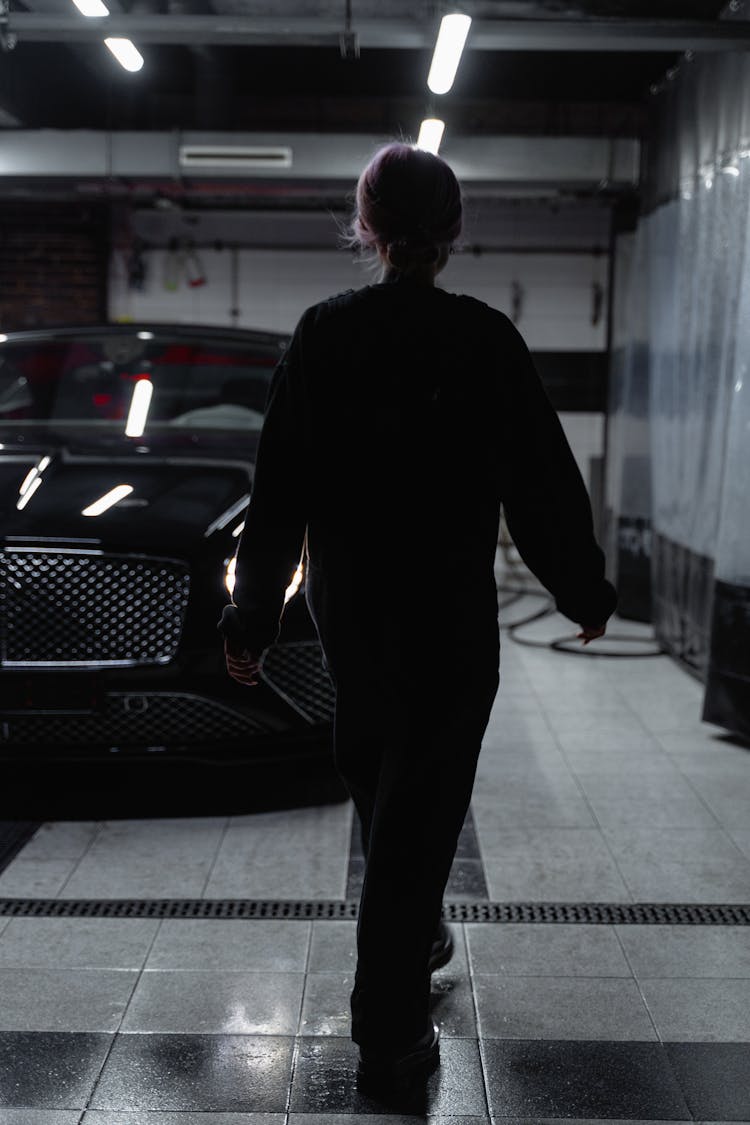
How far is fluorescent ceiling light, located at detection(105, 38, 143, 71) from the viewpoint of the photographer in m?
4.84

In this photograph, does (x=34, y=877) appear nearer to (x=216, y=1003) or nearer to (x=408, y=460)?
(x=216, y=1003)

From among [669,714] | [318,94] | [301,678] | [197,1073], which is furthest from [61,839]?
[318,94]

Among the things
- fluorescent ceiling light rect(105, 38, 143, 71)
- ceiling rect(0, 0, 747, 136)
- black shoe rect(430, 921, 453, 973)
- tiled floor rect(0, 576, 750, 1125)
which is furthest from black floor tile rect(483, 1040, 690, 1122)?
ceiling rect(0, 0, 747, 136)

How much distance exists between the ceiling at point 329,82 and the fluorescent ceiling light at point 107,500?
3.86 metres

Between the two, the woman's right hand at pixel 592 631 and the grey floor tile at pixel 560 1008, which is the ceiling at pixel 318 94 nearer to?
the woman's right hand at pixel 592 631

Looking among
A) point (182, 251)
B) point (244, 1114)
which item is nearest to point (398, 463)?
point (244, 1114)

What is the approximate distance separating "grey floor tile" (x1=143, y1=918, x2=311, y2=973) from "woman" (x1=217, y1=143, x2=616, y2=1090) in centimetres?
52

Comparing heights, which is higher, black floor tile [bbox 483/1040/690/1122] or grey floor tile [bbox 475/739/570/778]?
black floor tile [bbox 483/1040/690/1122]

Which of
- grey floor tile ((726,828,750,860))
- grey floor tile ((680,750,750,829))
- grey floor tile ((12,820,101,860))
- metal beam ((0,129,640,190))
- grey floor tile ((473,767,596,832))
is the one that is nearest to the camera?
grey floor tile ((12,820,101,860))

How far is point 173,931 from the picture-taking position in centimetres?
246

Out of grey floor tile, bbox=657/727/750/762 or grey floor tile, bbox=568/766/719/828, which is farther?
grey floor tile, bbox=657/727/750/762

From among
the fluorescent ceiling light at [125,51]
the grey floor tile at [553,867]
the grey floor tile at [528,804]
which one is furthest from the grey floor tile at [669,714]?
the fluorescent ceiling light at [125,51]

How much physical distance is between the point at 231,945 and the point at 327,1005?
345 millimetres

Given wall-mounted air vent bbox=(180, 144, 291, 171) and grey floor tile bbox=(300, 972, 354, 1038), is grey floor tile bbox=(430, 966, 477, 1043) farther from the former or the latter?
wall-mounted air vent bbox=(180, 144, 291, 171)
